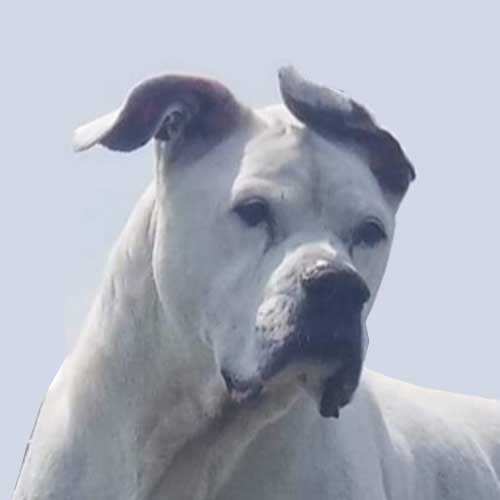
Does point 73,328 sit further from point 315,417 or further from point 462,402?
point 462,402

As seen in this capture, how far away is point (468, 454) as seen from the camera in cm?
1148

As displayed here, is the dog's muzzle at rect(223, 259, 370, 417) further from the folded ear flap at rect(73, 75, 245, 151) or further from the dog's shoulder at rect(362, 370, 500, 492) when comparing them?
the dog's shoulder at rect(362, 370, 500, 492)

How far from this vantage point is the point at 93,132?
10.0 metres

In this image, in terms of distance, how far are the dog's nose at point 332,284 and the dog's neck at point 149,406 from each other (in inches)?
28.2

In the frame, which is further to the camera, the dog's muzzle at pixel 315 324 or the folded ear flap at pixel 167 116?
the folded ear flap at pixel 167 116

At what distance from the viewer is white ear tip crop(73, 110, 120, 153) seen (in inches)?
391

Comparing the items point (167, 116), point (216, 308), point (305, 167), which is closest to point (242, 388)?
point (216, 308)

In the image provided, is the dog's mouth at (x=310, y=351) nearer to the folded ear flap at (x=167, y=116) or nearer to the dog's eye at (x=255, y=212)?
the dog's eye at (x=255, y=212)

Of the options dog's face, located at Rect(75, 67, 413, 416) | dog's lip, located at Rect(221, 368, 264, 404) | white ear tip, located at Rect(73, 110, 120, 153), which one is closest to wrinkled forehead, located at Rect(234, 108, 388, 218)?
dog's face, located at Rect(75, 67, 413, 416)

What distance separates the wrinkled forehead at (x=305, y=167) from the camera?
31.9ft

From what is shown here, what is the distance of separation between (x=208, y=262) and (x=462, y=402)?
2.65 metres

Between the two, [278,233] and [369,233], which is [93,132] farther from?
[369,233]

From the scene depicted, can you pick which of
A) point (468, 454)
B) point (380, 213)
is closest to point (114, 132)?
point (380, 213)

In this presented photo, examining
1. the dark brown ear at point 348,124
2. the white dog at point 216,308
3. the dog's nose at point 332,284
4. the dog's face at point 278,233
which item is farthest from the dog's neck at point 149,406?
the dog's nose at point 332,284
